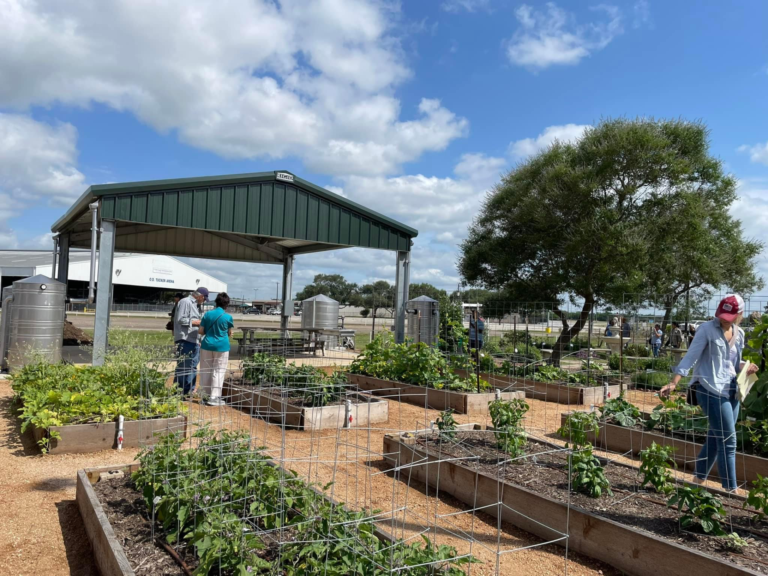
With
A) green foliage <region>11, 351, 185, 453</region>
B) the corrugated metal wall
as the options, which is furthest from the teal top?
the corrugated metal wall

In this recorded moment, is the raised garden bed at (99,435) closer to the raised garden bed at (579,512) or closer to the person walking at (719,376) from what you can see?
the raised garden bed at (579,512)

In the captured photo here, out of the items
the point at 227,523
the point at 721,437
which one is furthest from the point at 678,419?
the point at 227,523

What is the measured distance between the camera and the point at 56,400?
228 inches

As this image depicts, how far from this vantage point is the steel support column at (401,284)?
14.2 m

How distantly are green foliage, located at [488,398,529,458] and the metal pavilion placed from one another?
7.33 m

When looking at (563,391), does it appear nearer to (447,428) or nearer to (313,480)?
(447,428)

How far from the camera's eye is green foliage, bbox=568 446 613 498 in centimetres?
419

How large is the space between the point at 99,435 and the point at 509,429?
169 inches

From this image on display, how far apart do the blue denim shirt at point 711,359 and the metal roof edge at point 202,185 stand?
9.78 m

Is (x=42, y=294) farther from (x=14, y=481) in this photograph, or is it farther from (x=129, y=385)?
(x=14, y=481)

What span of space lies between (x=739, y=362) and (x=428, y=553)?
3406 mm

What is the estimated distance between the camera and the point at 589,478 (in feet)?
13.8

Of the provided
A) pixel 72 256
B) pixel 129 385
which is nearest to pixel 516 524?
pixel 129 385

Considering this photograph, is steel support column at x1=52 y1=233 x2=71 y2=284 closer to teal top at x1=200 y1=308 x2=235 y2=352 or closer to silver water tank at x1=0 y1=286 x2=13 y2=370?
silver water tank at x1=0 y1=286 x2=13 y2=370
